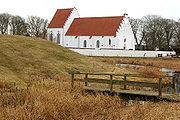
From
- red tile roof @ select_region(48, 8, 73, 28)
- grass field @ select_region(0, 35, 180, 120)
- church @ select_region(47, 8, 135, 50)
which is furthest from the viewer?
red tile roof @ select_region(48, 8, 73, 28)

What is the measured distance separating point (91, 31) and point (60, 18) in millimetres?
12515

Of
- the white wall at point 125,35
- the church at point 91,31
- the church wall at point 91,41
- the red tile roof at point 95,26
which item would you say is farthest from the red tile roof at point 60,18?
the white wall at point 125,35

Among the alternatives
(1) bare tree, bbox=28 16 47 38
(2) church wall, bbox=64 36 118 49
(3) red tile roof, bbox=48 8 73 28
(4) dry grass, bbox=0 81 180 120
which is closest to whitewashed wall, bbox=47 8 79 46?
(3) red tile roof, bbox=48 8 73 28

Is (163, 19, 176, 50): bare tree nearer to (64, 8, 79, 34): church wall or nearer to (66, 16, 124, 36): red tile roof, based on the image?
(66, 16, 124, 36): red tile roof

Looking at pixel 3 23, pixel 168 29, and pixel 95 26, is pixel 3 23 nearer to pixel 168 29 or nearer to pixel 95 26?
pixel 95 26

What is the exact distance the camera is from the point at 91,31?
6912 centimetres

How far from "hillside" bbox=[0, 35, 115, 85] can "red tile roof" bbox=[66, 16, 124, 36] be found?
107ft

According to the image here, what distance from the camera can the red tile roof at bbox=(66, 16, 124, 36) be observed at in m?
66.5

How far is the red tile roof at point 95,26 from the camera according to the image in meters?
66.5

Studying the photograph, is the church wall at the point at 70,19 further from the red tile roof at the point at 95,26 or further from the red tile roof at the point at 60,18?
the red tile roof at the point at 95,26

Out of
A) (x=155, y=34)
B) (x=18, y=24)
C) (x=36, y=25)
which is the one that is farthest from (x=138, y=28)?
(x=18, y=24)

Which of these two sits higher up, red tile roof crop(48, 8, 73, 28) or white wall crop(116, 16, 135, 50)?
red tile roof crop(48, 8, 73, 28)

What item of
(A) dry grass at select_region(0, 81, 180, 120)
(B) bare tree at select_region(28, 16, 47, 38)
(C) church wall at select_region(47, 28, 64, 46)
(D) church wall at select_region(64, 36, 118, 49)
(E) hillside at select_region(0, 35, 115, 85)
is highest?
(B) bare tree at select_region(28, 16, 47, 38)

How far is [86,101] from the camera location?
12.1 meters
